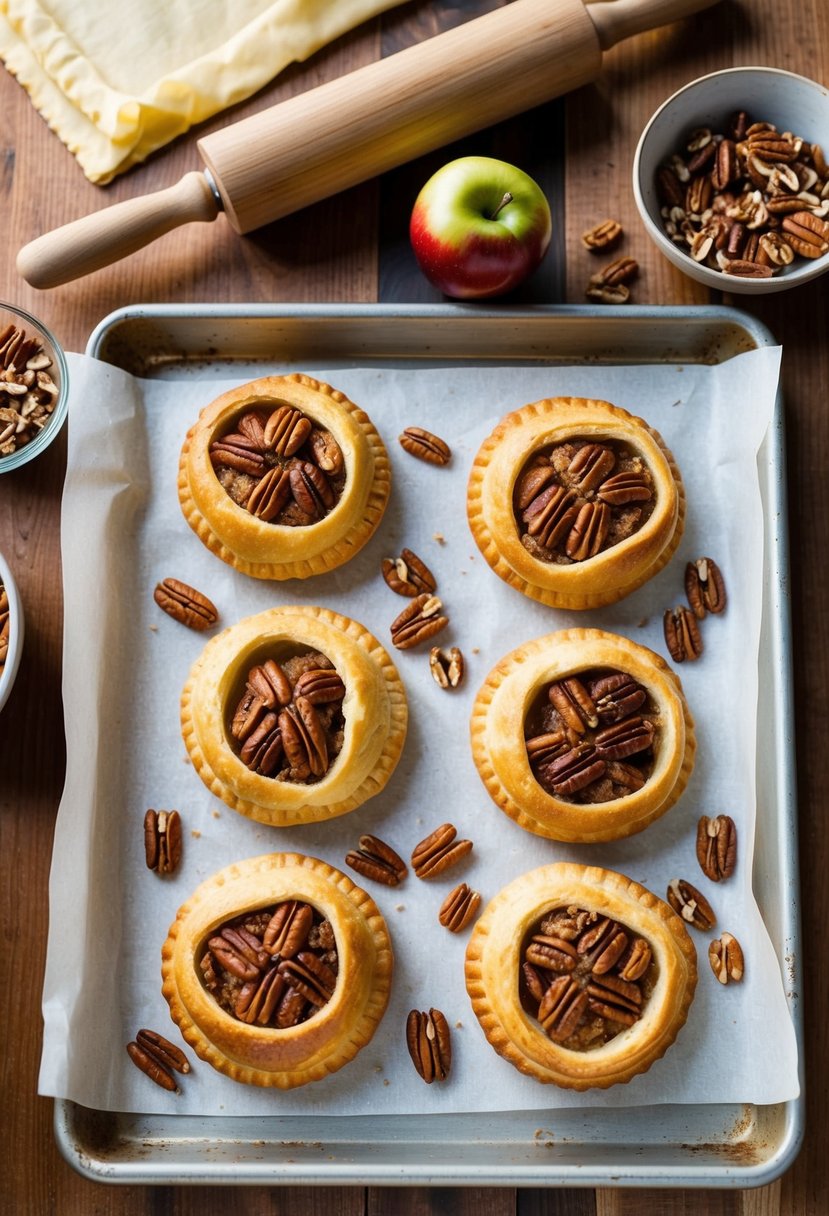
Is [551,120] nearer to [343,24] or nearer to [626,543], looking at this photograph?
[343,24]

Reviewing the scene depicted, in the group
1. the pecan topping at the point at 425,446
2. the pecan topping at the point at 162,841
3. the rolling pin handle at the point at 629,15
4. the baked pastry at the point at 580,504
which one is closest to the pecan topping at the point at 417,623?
the baked pastry at the point at 580,504

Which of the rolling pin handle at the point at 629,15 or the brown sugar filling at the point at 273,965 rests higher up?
the rolling pin handle at the point at 629,15

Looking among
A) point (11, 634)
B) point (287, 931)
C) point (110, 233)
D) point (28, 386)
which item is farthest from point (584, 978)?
point (110, 233)

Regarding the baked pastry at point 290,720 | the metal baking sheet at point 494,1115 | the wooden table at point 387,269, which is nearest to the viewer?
the metal baking sheet at point 494,1115

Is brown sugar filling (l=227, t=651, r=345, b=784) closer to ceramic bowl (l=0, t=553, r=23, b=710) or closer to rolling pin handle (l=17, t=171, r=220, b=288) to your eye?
ceramic bowl (l=0, t=553, r=23, b=710)

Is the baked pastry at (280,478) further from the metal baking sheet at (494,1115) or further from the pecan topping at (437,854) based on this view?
the pecan topping at (437,854)
